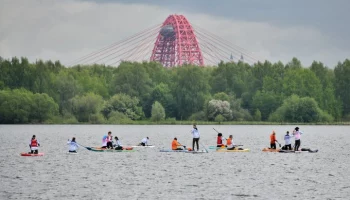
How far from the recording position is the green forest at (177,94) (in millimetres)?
143125

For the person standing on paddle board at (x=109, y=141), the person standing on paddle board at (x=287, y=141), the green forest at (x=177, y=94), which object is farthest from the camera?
the green forest at (x=177, y=94)

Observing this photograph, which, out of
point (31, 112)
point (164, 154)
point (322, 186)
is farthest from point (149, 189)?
point (31, 112)

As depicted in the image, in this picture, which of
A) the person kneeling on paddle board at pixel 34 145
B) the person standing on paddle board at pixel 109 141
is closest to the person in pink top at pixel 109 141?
the person standing on paddle board at pixel 109 141

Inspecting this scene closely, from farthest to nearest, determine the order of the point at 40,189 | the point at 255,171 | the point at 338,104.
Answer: the point at 338,104, the point at 255,171, the point at 40,189

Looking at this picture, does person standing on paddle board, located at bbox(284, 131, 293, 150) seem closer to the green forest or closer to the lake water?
the lake water

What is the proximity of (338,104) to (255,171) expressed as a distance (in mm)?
96533

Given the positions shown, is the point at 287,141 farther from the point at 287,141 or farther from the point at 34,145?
the point at 34,145

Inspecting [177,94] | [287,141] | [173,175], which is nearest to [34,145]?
[173,175]

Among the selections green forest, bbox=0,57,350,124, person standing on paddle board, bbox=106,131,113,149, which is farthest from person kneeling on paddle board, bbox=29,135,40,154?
green forest, bbox=0,57,350,124

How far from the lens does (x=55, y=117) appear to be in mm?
144000

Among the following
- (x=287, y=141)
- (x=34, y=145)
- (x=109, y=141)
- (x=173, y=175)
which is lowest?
(x=173, y=175)

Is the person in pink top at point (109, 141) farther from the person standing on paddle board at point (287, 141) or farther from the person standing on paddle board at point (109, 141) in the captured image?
the person standing on paddle board at point (287, 141)

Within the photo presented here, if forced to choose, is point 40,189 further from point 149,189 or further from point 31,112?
point 31,112

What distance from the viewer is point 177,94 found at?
502ft
